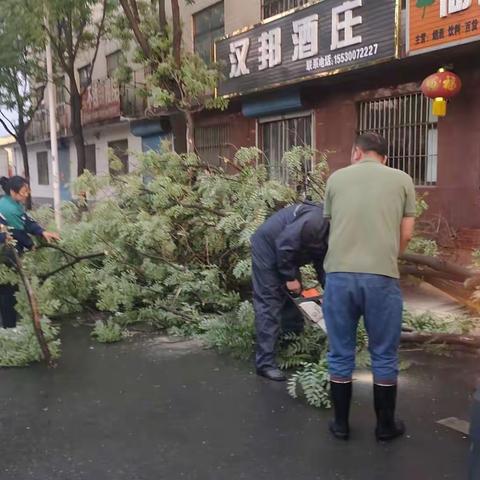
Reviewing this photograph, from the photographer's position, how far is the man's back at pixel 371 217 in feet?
10.5

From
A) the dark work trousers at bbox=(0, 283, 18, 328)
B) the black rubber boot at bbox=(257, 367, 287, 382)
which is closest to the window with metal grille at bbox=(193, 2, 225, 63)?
the dark work trousers at bbox=(0, 283, 18, 328)

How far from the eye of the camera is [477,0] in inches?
304

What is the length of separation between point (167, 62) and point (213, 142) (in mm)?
5125

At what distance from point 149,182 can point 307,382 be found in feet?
11.4

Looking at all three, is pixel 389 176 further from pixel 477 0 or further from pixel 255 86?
pixel 255 86

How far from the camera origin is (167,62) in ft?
34.8

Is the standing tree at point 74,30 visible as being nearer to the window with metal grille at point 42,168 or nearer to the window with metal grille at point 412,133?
the window with metal grille at point 412,133

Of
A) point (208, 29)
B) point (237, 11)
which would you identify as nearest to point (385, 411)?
point (237, 11)

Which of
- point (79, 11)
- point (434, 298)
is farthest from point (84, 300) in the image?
point (79, 11)

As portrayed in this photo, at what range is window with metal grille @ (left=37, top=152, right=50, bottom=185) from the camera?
2830cm

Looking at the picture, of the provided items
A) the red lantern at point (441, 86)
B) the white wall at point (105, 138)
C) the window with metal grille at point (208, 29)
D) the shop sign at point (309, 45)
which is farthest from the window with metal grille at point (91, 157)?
the red lantern at point (441, 86)

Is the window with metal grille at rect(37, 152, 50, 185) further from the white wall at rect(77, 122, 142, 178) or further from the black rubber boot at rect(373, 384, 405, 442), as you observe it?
the black rubber boot at rect(373, 384, 405, 442)

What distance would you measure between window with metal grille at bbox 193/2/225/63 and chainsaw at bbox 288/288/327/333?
424 inches

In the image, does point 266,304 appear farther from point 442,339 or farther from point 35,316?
point 35,316
